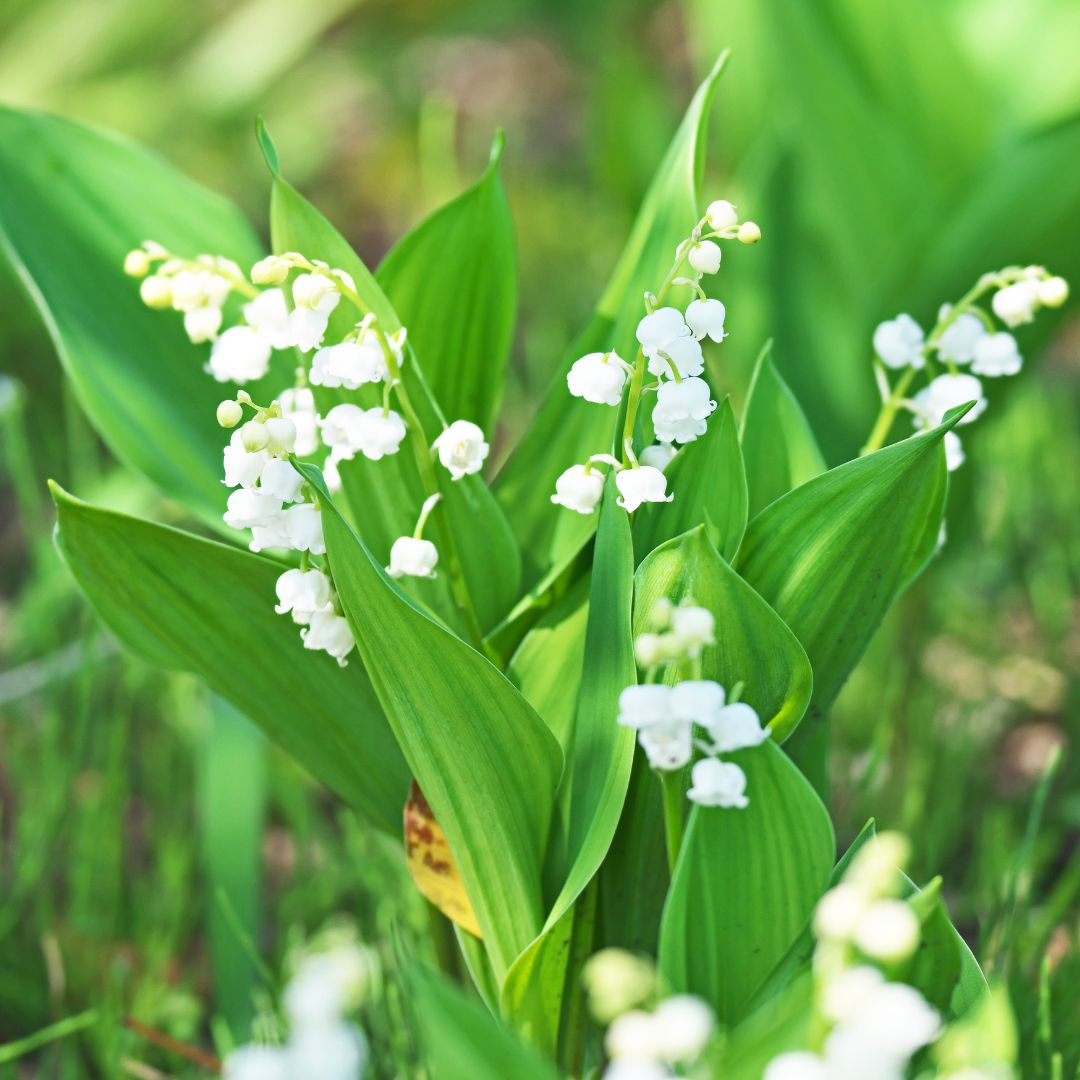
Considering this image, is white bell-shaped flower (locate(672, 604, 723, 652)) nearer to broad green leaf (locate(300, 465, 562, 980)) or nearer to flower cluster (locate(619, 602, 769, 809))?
flower cluster (locate(619, 602, 769, 809))

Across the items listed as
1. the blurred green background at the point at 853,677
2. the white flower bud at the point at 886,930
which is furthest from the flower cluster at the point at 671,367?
the blurred green background at the point at 853,677

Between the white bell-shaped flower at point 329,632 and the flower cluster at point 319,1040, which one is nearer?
the flower cluster at point 319,1040

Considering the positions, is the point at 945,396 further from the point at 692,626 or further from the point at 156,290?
the point at 156,290

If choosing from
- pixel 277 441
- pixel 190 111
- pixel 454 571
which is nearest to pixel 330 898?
pixel 454 571

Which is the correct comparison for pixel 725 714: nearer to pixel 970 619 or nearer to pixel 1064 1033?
pixel 1064 1033

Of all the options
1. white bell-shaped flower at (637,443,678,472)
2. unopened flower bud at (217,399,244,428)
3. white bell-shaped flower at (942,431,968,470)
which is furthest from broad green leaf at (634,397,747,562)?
unopened flower bud at (217,399,244,428)

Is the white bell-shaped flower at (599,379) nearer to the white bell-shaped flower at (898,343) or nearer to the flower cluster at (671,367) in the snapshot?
the flower cluster at (671,367)

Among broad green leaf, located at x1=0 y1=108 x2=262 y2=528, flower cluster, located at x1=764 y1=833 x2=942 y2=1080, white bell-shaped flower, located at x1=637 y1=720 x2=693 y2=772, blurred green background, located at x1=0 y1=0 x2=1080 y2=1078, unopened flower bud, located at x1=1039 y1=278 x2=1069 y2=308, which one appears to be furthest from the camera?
blurred green background, located at x1=0 y1=0 x2=1080 y2=1078
